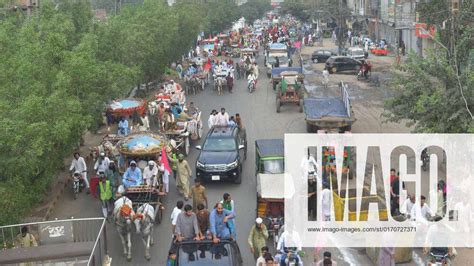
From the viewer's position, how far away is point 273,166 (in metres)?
17.6

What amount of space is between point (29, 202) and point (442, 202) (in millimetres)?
9494

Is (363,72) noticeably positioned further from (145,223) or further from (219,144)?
(145,223)

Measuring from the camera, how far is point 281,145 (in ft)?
61.8

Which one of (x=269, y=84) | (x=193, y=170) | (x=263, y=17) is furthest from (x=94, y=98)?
(x=263, y=17)

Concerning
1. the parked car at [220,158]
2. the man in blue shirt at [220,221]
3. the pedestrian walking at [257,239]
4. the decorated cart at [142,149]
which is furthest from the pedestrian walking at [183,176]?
the pedestrian walking at [257,239]

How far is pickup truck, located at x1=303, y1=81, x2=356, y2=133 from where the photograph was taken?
933 inches

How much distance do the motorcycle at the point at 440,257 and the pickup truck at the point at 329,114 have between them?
11.2 metres

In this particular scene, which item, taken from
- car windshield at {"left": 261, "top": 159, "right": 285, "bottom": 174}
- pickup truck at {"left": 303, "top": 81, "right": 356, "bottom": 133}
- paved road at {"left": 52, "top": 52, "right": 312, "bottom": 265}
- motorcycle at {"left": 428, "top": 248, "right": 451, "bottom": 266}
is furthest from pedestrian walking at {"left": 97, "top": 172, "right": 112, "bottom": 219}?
pickup truck at {"left": 303, "top": 81, "right": 356, "bottom": 133}

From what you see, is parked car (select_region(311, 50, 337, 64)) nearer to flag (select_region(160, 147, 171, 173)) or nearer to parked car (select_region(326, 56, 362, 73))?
parked car (select_region(326, 56, 362, 73))

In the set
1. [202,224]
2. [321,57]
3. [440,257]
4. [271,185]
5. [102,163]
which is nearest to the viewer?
[440,257]

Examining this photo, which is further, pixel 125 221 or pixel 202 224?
pixel 125 221

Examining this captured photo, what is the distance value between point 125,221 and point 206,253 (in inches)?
126

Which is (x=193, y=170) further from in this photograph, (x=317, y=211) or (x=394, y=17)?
(x=394, y=17)

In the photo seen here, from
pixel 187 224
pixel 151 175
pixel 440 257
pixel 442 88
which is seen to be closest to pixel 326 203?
pixel 440 257
